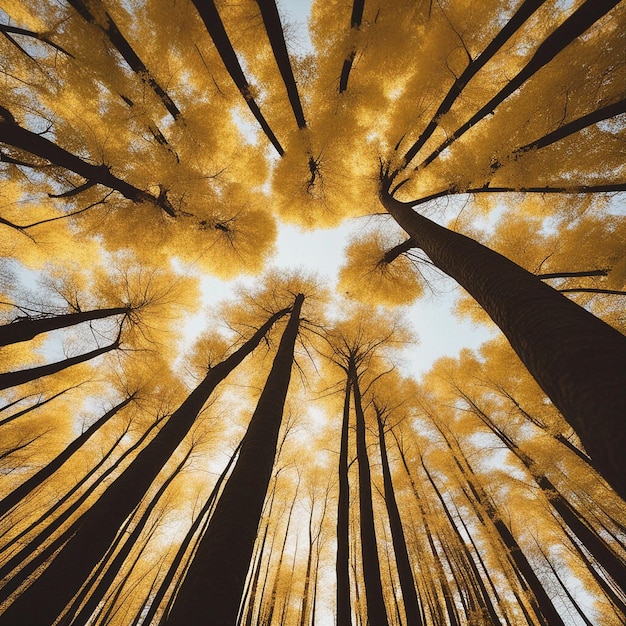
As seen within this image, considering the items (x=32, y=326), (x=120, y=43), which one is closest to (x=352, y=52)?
(x=120, y=43)

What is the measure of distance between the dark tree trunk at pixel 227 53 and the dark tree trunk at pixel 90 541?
22.0 feet

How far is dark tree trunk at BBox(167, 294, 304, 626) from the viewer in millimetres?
1562

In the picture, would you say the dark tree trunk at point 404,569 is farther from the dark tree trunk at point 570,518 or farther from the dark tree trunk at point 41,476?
the dark tree trunk at point 41,476

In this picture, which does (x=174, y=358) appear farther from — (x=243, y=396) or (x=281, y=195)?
(x=281, y=195)

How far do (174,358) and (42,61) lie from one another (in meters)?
8.43

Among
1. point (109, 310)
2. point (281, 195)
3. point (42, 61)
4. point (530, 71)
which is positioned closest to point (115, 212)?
point (109, 310)

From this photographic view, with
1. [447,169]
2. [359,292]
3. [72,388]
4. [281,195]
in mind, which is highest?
[281,195]

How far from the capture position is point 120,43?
5902 millimetres

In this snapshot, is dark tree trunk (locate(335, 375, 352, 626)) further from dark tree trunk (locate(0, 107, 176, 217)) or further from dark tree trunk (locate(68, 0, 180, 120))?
dark tree trunk (locate(68, 0, 180, 120))

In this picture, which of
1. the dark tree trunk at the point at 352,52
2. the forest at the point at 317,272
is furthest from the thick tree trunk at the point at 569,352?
the dark tree trunk at the point at 352,52

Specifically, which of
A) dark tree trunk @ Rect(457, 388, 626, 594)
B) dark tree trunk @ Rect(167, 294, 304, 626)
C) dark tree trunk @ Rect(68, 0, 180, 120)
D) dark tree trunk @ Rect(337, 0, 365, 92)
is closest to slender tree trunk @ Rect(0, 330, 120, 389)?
dark tree trunk @ Rect(167, 294, 304, 626)

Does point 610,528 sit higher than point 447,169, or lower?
lower

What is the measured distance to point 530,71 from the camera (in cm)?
486

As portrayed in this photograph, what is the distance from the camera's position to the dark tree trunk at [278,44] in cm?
514
